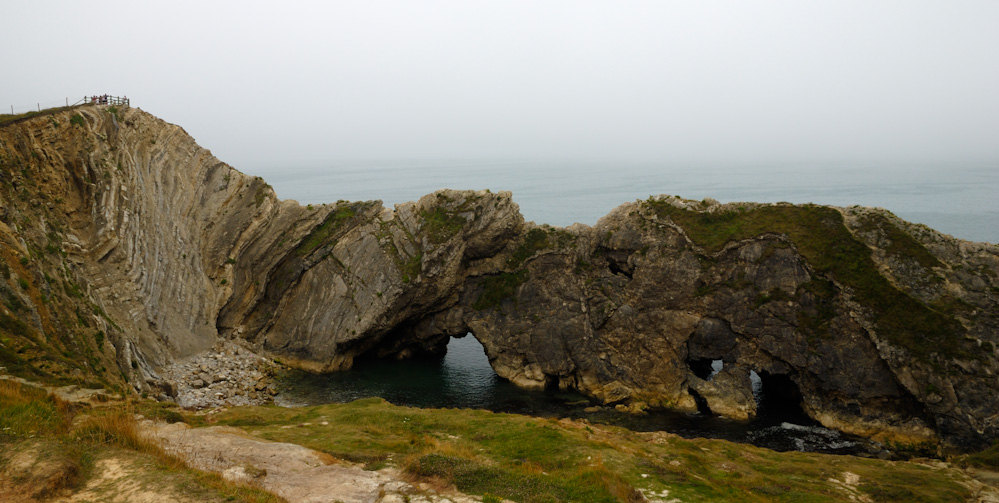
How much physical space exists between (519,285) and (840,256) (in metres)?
26.2

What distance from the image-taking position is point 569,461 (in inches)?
918

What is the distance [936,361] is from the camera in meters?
38.4

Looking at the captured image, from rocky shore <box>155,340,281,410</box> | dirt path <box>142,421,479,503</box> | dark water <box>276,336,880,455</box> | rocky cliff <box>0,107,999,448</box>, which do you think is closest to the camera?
dirt path <box>142,421,479,503</box>

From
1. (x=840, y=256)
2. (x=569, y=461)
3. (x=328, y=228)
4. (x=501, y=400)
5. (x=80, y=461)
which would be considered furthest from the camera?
(x=328, y=228)

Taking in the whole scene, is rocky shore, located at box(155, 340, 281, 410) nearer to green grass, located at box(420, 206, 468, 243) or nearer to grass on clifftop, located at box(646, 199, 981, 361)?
green grass, located at box(420, 206, 468, 243)

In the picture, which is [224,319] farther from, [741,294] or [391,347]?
[741,294]

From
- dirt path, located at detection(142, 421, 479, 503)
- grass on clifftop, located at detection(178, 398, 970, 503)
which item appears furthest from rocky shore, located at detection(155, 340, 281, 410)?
dirt path, located at detection(142, 421, 479, 503)

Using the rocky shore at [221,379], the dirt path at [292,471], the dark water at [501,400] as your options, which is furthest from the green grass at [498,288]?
the dirt path at [292,471]

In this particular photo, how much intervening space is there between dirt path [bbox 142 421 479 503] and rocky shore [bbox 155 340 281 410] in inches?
730

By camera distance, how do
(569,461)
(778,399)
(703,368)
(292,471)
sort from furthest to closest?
(703,368) → (778,399) → (569,461) → (292,471)

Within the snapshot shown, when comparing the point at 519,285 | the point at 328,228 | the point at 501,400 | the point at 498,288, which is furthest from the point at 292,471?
the point at 328,228

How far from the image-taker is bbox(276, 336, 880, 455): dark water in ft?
132

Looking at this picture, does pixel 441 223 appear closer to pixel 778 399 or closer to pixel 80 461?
pixel 778 399

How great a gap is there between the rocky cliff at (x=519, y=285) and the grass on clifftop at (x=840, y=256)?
0.14 metres
